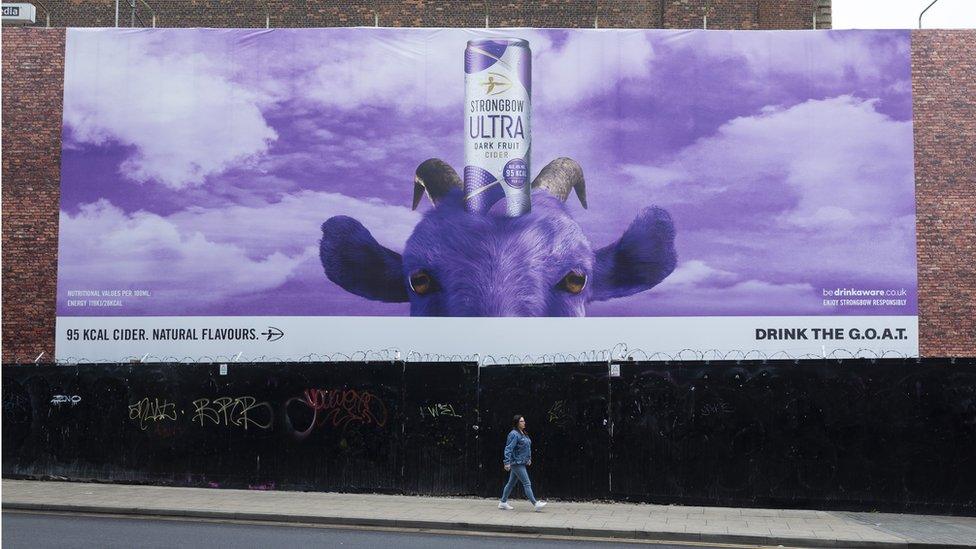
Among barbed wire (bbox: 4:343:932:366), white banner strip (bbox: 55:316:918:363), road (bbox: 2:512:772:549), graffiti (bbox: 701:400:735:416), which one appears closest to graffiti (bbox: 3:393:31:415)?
barbed wire (bbox: 4:343:932:366)

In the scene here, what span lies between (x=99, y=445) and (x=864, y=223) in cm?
1656

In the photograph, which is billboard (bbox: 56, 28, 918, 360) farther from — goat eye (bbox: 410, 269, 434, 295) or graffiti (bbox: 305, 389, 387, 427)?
graffiti (bbox: 305, 389, 387, 427)

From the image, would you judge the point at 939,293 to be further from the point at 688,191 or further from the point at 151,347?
the point at 151,347

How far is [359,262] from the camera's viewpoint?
22.7 m

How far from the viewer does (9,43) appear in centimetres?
2403

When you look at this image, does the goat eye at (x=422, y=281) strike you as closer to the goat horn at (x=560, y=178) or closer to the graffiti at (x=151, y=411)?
the goat horn at (x=560, y=178)

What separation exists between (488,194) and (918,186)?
9.65 meters

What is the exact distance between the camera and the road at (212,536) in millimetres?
11008

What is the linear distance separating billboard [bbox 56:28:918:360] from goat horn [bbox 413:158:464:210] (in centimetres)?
3

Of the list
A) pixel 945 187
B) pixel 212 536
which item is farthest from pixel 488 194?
pixel 212 536

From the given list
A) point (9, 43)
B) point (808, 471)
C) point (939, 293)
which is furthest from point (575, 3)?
point (808, 471)

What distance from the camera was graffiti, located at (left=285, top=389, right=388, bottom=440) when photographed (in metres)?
17.2

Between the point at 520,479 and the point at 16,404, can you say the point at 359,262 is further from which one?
the point at 520,479

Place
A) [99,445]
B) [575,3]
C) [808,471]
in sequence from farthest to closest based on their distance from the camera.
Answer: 1. [575,3]
2. [99,445]
3. [808,471]
